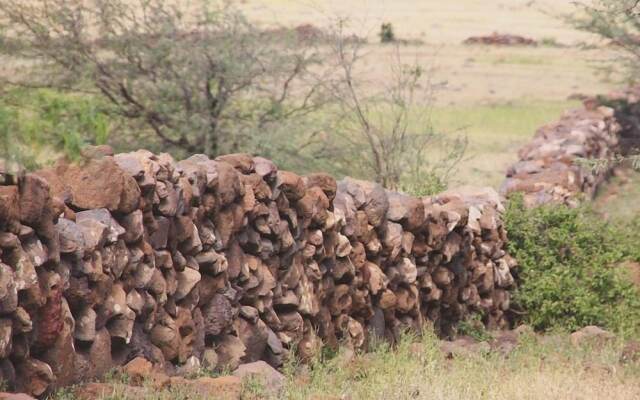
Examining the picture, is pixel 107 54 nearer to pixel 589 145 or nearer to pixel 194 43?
pixel 194 43

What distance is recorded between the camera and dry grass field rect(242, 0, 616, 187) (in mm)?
27953

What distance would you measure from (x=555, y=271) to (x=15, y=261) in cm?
828

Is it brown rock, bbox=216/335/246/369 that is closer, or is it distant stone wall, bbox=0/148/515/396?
distant stone wall, bbox=0/148/515/396

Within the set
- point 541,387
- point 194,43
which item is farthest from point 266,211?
point 194,43

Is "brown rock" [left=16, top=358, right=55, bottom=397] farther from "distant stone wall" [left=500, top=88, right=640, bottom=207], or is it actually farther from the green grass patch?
the green grass patch

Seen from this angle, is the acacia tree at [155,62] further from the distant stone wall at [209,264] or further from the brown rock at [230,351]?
the brown rock at [230,351]

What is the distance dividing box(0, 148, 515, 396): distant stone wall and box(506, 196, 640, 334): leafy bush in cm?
77

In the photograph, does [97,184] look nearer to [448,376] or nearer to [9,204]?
[9,204]

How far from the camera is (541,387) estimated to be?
8.55 m

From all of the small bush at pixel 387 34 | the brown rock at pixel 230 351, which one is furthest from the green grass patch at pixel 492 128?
the brown rock at pixel 230 351

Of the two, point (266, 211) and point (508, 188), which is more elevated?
point (266, 211)

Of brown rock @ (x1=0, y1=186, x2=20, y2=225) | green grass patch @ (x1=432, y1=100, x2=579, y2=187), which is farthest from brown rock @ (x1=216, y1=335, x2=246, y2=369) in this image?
green grass patch @ (x1=432, y1=100, x2=579, y2=187)

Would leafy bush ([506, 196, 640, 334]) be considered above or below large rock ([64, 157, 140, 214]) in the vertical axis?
below

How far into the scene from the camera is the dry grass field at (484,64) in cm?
2795
